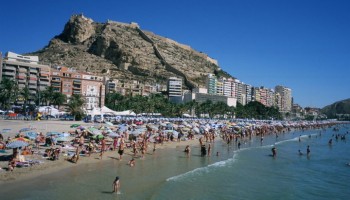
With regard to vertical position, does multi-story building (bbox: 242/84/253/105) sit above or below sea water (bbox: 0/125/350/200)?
above

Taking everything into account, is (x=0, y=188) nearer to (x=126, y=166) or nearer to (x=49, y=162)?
(x=49, y=162)

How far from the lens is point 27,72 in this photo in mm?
80688

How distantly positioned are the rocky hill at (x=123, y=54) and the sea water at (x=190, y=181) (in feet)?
322

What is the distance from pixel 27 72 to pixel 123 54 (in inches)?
2163

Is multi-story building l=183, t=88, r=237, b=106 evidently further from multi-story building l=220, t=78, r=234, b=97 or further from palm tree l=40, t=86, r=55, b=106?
palm tree l=40, t=86, r=55, b=106

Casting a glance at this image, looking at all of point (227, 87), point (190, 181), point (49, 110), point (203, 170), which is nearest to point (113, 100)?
point (49, 110)

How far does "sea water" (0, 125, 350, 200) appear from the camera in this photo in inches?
612

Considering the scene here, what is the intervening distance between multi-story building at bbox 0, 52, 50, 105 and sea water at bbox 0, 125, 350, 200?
6102 centimetres

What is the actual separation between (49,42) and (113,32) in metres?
34.3

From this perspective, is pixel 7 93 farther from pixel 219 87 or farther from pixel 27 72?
pixel 219 87

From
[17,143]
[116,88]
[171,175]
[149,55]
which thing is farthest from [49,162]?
[149,55]

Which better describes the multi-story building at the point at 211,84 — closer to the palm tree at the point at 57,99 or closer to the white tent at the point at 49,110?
the palm tree at the point at 57,99

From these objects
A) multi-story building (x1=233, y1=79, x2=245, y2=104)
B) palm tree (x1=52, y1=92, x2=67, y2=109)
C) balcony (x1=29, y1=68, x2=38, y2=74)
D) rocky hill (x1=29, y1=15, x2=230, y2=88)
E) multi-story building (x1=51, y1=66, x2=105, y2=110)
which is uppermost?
rocky hill (x1=29, y1=15, x2=230, y2=88)

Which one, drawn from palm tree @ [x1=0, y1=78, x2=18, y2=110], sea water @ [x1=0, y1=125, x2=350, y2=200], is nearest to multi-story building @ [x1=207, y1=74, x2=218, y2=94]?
palm tree @ [x1=0, y1=78, x2=18, y2=110]
